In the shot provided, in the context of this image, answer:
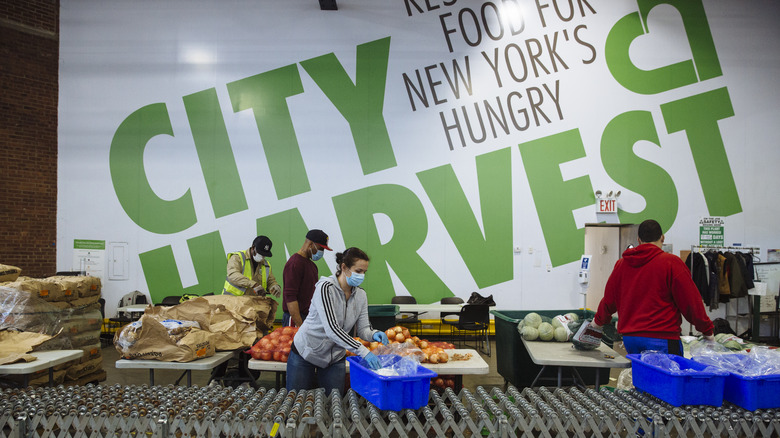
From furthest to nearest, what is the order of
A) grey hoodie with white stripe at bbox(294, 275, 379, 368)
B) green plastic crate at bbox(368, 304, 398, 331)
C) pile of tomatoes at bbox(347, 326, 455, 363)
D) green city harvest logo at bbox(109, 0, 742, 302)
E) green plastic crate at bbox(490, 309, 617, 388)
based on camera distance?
1. green city harvest logo at bbox(109, 0, 742, 302)
2. green plastic crate at bbox(368, 304, 398, 331)
3. green plastic crate at bbox(490, 309, 617, 388)
4. pile of tomatoes at bbox(347, 326, 455, 363)
5. grey hoodie with white stripe at bbox(294, 275, 379, 368)

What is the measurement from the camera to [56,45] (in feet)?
29.2

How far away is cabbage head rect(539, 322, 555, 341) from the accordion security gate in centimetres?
185

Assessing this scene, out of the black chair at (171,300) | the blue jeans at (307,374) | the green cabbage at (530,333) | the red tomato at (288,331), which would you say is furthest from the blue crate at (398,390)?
the black chair at (171,300)

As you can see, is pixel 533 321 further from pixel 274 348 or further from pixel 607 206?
pixel 607 206

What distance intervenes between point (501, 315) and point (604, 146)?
191 inches

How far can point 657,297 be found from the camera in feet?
11.5

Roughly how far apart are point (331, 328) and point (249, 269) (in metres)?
2.58

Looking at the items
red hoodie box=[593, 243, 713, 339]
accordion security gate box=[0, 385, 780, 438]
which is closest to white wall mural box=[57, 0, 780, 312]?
red hoodie box=[593, 243, 713, 339]

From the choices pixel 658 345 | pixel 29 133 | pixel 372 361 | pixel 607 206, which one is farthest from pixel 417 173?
pixel 29 133

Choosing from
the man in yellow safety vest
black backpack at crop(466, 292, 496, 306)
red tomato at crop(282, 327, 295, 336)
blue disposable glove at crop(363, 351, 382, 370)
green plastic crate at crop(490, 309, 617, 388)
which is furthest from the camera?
black backpack at crop(466, 292, 496, 306)

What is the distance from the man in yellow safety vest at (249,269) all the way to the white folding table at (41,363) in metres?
1.48

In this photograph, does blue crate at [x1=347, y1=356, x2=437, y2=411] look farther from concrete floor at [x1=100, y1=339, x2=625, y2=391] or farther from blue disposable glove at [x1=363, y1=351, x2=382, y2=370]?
concrete floor at [x1=100, y1=339, x2=625, y2=391]

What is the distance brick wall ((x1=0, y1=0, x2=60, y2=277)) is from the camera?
8.40m

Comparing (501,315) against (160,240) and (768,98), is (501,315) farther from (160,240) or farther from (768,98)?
(768,98)
